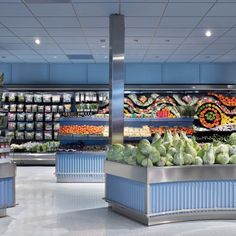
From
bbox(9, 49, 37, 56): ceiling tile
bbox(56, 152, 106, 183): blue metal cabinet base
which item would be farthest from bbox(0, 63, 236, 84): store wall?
bbox(56, 152, 106, 183): blue metal cabinet base

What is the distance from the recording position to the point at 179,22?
326 inches

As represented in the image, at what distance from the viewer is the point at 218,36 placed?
9.46 metres

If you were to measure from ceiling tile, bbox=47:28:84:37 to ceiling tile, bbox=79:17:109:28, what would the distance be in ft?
1.42

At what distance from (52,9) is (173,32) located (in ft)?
9.40

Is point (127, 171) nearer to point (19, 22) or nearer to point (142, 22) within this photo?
point (142, 22)

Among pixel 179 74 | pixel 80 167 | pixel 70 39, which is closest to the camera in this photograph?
pixel 80 167

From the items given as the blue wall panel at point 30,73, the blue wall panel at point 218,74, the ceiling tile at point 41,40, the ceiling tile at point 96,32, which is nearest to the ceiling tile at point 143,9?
the ceiling tile at point 96,32

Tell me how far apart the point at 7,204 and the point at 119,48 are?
3.63m

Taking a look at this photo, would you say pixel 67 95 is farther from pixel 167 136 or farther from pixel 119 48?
pixel 167 136

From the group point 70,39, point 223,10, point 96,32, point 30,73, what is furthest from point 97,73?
point 223,10

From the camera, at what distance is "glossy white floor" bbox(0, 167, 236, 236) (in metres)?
5.22

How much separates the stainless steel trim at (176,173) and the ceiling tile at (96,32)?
3769mm

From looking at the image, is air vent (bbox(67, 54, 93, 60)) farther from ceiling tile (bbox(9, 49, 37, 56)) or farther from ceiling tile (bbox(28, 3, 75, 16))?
ceiling tile (bbox(28, 3, 75, 16))

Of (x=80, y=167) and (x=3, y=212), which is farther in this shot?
(x=80, y=167)
